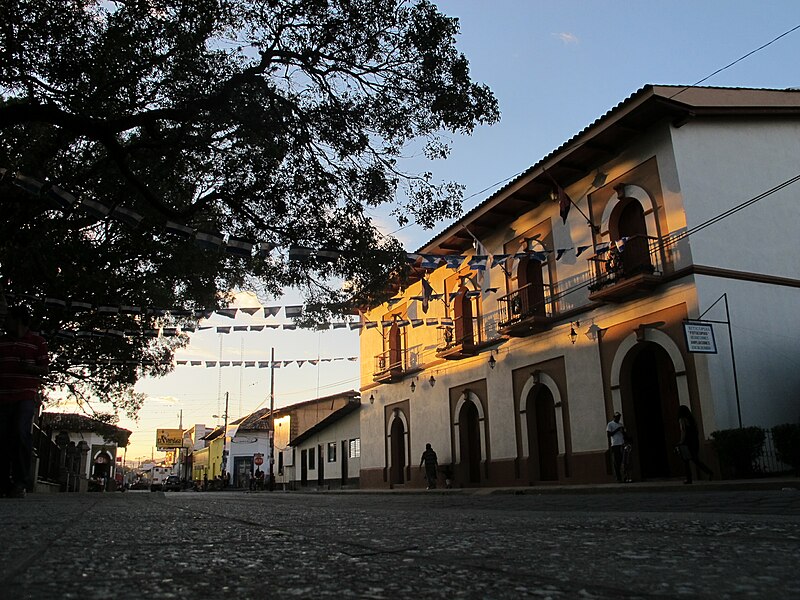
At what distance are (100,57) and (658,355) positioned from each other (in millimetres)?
12689

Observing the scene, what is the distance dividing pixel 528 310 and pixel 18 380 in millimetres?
14087

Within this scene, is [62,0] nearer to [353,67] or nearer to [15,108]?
[15,108]

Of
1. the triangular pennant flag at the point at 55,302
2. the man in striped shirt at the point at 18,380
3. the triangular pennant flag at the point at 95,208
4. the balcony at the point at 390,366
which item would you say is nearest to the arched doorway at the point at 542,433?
the balcony at the point at 390,366

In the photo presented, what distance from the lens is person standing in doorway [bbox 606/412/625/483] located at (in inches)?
576

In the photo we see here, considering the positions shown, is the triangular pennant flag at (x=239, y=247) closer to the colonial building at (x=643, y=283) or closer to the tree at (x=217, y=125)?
the tree at (x=217, y=125)

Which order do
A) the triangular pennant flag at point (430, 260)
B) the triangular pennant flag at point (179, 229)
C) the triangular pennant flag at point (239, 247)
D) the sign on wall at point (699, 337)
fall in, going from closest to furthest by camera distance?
the triangular pennant flag at point (179, 229) → the triangular pennant flag at point (239, 247) → the sign on wall at point (699, 337) → the triangular pennant flag at point (430, 260)

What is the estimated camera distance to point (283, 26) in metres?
8.62

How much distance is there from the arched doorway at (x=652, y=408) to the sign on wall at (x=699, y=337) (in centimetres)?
197

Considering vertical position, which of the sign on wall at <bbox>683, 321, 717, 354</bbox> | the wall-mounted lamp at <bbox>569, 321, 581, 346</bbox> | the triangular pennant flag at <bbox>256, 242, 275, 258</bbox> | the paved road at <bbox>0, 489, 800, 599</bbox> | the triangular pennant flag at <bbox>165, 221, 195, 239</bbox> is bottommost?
the paved road at <bbox>0, 489, 800, 599</bbox>

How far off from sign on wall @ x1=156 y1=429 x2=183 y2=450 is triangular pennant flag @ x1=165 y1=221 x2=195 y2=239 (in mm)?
91918

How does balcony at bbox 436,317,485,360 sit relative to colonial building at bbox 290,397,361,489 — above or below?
above

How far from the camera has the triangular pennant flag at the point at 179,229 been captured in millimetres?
9703

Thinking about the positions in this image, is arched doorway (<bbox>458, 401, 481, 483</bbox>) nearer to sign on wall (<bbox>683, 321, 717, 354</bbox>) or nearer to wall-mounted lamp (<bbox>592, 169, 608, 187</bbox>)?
wall-mounted lamp (<bbox>592, 169, 608, 187</bbox>)

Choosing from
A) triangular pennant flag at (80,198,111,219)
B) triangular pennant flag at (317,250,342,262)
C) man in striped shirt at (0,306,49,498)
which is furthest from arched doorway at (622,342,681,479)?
man in striped shirt at (0,306,49,498)
